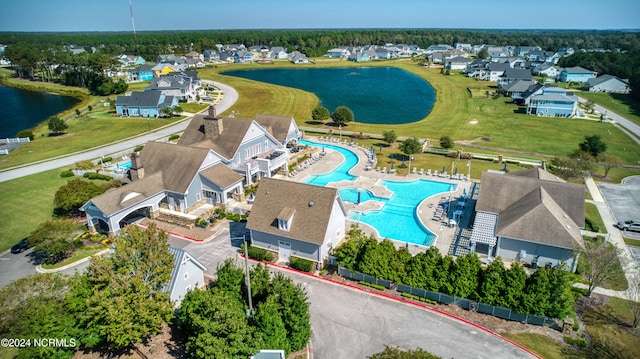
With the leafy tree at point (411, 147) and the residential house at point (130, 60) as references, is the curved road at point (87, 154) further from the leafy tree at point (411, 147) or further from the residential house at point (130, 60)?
the residential house at point (130, 60)

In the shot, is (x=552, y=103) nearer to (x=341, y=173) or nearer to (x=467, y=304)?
(x=341, y=173)

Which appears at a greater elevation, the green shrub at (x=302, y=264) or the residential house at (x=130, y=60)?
the residential house at (x=130, y=60)

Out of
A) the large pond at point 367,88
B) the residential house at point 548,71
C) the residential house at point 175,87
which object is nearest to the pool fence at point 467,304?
the large pond at point 367,88

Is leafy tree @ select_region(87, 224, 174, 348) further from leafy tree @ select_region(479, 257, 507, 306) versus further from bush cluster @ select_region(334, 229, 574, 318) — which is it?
leafy tree @ select_region(479, 257, 507, 306)

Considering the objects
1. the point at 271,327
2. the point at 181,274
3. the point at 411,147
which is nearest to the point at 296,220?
the point at 181,274

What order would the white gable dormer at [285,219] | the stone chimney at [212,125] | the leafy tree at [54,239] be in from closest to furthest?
the leafy tree at [54,239]
the white gable dormer at [285,219]
the stone chimney at [212,125]

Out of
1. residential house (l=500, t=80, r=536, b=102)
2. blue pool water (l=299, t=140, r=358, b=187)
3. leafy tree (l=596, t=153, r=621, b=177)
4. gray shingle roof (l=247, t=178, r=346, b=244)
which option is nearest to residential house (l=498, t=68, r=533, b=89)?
residential house (l=500, t=80, r=536, b=102)
